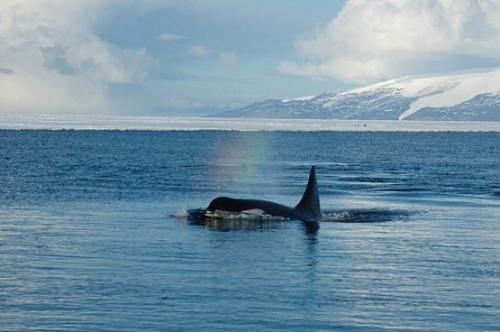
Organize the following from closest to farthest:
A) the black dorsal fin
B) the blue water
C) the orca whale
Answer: the blue water, the orca whale, the black dorsal fin

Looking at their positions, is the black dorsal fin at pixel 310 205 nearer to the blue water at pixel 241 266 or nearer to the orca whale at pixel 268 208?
the orca whale at pixel 268 208

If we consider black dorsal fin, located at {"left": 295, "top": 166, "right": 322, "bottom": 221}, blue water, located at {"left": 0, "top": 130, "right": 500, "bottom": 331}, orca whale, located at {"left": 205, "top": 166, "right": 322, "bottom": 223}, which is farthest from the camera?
black dorsal fin, located at {"left": 295, "top": 166, "right": 322, "bottom": 221}

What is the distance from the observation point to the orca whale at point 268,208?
41125 millimetres

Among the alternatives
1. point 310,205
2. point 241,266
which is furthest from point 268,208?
point 241,266

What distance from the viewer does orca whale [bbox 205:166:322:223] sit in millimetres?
41125

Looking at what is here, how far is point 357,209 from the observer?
159 feet

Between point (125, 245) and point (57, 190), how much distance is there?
1009 inches

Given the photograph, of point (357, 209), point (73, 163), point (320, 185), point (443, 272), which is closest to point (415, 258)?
point (443, 272)

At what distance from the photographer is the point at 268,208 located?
4144 cm

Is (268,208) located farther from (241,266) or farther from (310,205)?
(241,266)

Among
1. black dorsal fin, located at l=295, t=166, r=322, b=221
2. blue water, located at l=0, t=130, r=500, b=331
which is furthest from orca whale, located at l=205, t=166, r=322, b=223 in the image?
blue water, located at l=0, t=130, r=500, b=331

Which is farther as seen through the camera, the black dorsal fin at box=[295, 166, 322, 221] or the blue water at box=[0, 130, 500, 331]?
the black dorsal fin at box=[295, 166, 322, 221]

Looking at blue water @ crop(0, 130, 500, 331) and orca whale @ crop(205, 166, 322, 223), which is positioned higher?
orca whale @ crop(205, 166, 322, 223)

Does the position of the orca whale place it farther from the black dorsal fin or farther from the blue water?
the blue water
